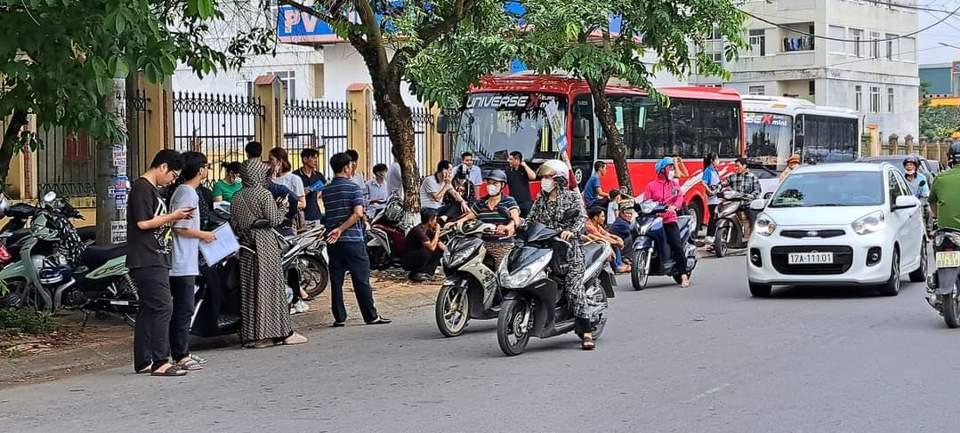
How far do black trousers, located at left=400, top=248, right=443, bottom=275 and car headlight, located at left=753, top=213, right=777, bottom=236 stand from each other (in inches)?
164

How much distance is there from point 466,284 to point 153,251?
3.21 m

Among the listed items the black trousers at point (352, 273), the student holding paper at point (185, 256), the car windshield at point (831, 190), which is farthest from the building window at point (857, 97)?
the student holding paper at point (185, 256)

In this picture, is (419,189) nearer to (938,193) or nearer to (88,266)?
(88,266)

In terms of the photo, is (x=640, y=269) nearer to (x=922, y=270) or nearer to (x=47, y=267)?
(x=922, y=270)

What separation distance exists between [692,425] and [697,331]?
170 inches

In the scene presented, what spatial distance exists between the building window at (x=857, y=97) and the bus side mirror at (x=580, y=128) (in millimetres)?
42312

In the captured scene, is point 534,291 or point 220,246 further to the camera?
point 220,246

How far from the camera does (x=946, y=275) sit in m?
11.0

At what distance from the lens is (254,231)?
1094 centimetres

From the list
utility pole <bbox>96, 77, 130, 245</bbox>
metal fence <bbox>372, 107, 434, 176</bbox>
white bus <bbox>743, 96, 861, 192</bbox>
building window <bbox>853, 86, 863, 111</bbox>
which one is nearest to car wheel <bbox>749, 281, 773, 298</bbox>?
utility pole <bbox>96, 77, 130, 245</bbox>

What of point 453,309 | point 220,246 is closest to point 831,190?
point 453,309

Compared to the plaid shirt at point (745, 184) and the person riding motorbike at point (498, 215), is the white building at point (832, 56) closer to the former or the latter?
the plaid shirt at point (745, 184)

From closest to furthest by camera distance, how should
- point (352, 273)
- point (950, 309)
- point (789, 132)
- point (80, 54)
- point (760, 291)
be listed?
point (80, 54)
point (950, 309)
point (352, 273)
point (760, 291)
point (789, 132)

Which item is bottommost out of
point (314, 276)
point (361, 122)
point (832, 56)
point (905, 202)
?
point (314, 276)
